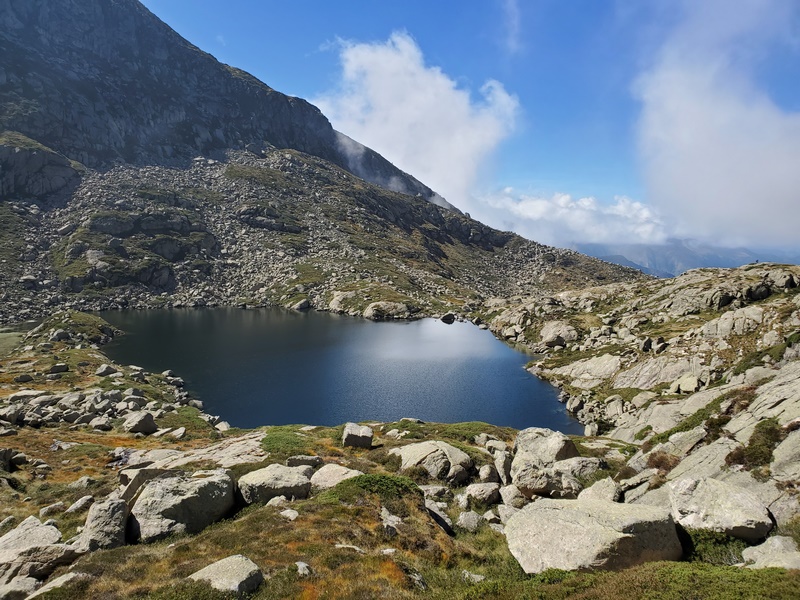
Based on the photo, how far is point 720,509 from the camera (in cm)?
1738

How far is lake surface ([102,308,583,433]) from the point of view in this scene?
81.9 m

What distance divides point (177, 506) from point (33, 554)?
236 inches

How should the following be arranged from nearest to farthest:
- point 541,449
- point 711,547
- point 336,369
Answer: point 711,547, point 541,449, point 336,369

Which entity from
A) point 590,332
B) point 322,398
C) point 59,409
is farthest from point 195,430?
point 590,332

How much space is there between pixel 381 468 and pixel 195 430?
34433 mm

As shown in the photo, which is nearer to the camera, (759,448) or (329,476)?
(759,448)

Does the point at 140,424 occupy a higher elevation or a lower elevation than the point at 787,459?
lower

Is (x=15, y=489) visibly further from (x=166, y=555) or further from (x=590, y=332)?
(x=590, y=332)

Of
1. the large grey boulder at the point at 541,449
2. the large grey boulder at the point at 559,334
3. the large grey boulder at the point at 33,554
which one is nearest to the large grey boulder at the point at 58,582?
the large grey boulder at the point at 33,554

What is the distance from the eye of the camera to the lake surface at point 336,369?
269 feet

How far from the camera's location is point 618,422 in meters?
74.1

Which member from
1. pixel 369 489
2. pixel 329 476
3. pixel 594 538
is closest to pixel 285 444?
pixel 329 476

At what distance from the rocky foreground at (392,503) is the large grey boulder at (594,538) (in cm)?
7

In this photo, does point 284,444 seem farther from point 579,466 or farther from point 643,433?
point 643,433
